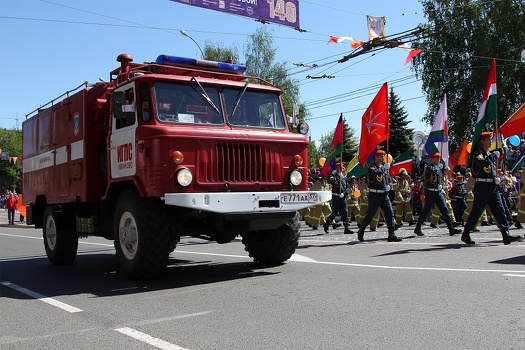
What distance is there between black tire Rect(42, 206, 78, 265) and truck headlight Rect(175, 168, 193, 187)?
4.03 meters

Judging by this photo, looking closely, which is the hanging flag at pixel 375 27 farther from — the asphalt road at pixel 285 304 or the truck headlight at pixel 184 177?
the truck headlight at pixel 184 177

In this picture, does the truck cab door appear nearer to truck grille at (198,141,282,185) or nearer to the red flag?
truck grille at (198,141,282,185)

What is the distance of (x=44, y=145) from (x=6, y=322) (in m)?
5.59

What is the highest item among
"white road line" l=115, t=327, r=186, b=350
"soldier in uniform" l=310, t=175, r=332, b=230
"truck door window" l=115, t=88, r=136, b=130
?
"truck door window" l=115, t=88, r=136, b=130

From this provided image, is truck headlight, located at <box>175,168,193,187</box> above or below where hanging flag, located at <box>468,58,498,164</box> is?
below

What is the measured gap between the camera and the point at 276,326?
5008 mm

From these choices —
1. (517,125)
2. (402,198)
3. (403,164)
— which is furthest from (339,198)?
(403,164)

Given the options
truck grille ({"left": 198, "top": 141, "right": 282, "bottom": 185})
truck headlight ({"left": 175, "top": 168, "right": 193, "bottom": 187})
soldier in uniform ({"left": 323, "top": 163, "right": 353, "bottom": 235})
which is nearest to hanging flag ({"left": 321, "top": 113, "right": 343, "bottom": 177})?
soldier in uniform ({"left": 323, "top": 163, "right": 353, "bottom": 235})

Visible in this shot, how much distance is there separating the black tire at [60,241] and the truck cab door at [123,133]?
2.61 meters

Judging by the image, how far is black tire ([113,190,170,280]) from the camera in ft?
24.0

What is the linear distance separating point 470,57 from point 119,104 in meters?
33.6

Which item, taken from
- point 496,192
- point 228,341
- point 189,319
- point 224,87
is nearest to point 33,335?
point 189,319

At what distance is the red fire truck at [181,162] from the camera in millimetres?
7246

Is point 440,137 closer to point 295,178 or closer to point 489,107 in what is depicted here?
point 489,107
